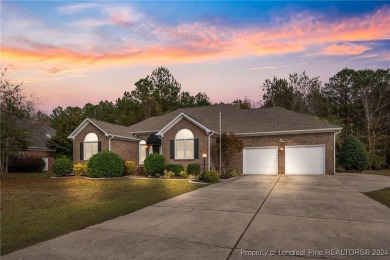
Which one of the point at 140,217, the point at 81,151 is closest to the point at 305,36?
the point at 140,217

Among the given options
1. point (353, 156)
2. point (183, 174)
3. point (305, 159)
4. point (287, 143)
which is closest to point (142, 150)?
point (183, 174)

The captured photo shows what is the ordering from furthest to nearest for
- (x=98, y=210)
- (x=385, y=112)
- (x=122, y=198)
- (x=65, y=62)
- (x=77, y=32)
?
(x=385, y=112)
(x=65, y=62)
(x=77, y=32)
(x=122, y=198)
(x=98, y=210)

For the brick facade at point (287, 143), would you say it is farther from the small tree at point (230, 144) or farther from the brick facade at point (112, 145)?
the brick facade at point (112, 145)

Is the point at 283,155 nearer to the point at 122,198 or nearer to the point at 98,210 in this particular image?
the point at 122,198

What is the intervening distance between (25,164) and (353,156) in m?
32.8

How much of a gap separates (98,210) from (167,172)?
1127cm

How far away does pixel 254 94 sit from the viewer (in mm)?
47812

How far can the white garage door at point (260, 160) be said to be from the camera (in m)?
21.5

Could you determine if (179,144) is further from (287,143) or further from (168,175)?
(287,143)

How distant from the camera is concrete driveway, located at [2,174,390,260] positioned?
4.75 meters

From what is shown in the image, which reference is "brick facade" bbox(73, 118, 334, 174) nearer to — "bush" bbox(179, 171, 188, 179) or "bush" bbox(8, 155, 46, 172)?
"bush" bbox(179, 171, 188, 179)

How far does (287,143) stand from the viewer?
2120 centimetres

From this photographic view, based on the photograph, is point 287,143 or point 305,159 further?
point 287,143

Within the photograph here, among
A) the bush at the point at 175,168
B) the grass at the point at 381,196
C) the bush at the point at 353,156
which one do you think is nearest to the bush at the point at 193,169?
the bush at the point at 175,168
